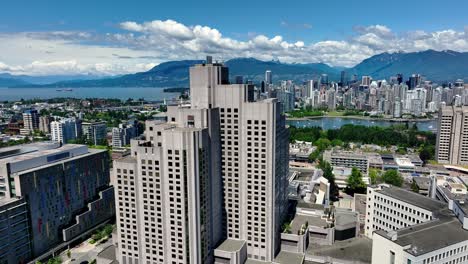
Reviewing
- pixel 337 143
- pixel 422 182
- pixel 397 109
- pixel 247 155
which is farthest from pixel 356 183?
pixel 397 109

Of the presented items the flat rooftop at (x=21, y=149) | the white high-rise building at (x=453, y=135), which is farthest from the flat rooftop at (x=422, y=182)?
the flat rooftop at (x=21, y=149)

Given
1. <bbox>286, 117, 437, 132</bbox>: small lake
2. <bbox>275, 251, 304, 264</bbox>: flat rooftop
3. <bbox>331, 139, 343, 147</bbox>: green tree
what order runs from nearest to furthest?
<bbox>275, 251, 304, 264</bbox>: flat rooftop → <bbox>331, 139, 343, 147</bbox>: green tree → <bbox>286, 117, 437, 132</bbox>: small lake

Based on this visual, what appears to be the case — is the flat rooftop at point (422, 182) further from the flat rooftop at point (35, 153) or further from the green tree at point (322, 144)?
the flat rooftop at point (35, 153)

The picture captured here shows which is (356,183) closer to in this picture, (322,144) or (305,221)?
(305,221)

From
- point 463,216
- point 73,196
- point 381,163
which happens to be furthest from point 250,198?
point 381,163

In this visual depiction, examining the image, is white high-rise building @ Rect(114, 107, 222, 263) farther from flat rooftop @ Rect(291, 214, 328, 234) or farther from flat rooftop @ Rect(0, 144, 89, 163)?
flat rooftop @ Rect(0, 144, 89, 163)

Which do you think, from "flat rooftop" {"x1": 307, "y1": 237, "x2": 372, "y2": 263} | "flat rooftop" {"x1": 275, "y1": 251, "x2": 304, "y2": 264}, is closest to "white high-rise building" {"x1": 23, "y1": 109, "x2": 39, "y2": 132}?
"flat rooftop" {"x1": 275, "y1": 251, "x2": 304, "y2": 264}
